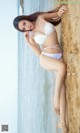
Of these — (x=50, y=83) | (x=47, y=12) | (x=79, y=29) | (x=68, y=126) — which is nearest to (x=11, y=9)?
(x=47, y=12)

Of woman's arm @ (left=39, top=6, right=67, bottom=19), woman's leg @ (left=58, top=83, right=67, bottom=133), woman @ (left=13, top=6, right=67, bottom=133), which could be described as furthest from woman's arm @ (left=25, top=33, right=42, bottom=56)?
woman's leg @ (left=58, top=83, right=67, bottom=133)

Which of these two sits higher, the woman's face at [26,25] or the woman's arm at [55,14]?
the woman's arm at [55,14]

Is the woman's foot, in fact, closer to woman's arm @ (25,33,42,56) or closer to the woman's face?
woman's arm @ (25,33,42,56)

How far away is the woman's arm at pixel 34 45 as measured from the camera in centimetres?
183

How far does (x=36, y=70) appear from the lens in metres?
2.02

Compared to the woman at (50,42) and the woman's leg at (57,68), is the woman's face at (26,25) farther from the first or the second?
the woman's leg at (57,68)

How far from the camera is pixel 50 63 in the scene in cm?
172

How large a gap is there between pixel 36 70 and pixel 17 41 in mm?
261

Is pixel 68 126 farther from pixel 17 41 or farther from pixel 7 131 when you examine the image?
pixel 7 131

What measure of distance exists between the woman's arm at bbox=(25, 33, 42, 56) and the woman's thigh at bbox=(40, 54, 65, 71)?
46mm

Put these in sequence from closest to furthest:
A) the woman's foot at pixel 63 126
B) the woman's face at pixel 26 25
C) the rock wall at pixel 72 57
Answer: the rock wall at pixel 72 57 → the woman's foot at pixel 63 126 → the woman's face at pixel 26 25

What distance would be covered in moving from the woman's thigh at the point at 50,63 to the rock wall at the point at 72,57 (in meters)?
0.05

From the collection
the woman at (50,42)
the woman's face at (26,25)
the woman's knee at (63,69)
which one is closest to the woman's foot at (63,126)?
the woman at (50,42)

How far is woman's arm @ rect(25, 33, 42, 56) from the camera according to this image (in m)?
1.83
